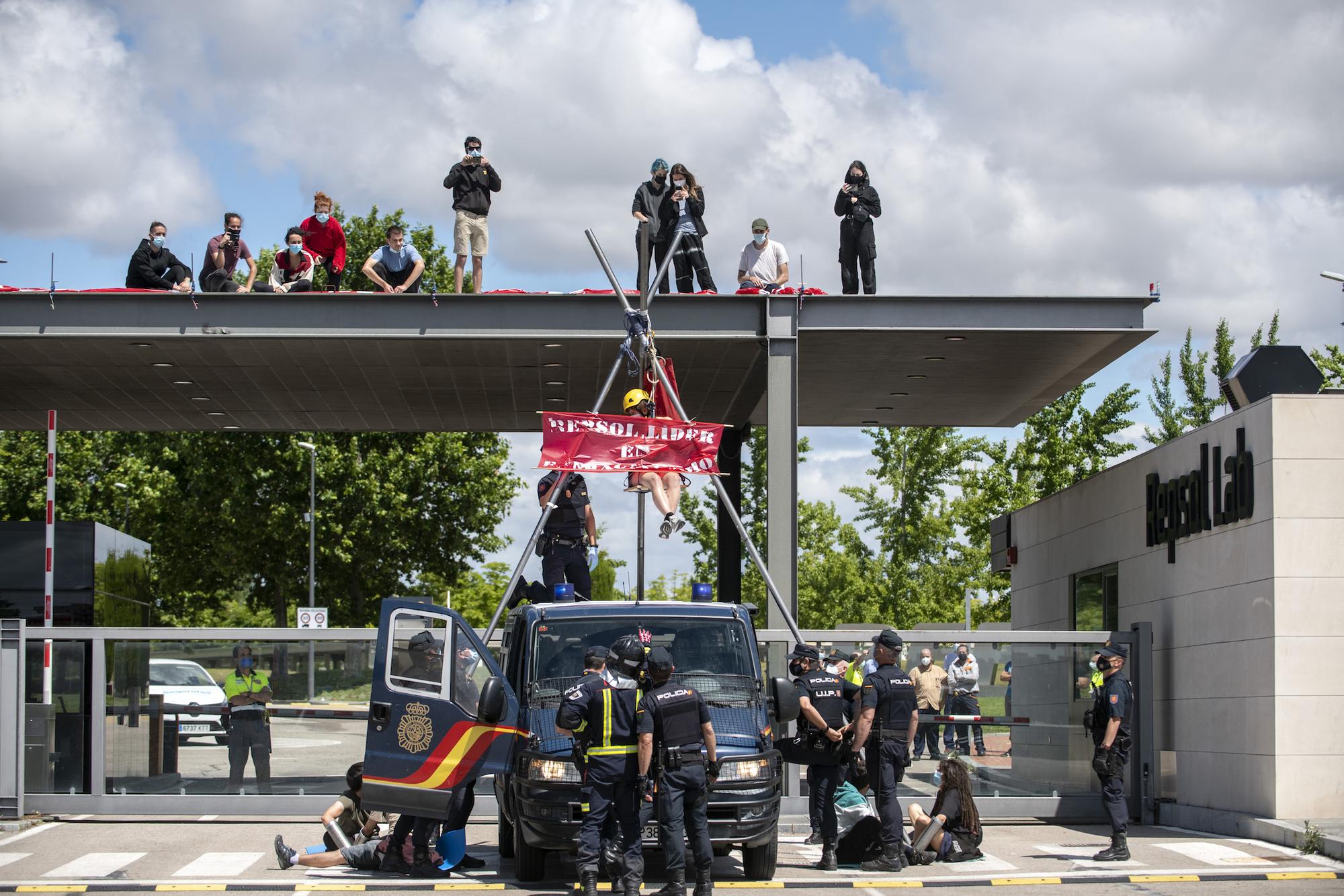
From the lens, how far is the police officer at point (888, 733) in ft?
41.1

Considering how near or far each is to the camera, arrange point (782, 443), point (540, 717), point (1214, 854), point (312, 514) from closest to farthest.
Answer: point (540, 717)
point (1214, 854)
point (782, 443)
point (312, 514)

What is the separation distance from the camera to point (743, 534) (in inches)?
594

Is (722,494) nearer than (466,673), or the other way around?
(466,673)

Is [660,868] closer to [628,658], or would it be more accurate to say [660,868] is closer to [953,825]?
[953,825]

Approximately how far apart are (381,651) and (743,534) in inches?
176

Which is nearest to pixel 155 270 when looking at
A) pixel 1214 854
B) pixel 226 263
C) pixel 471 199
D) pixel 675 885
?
pixel 226 263

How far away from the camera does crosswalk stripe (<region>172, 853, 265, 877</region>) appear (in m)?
12.1

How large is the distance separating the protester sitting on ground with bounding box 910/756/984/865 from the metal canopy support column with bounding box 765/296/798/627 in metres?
3.94

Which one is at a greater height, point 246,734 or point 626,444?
point 626,444

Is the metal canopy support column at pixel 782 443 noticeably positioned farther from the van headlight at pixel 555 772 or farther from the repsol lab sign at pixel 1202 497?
the van headlight at pixel 555 772

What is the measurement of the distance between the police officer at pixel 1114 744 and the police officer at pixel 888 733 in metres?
1.61

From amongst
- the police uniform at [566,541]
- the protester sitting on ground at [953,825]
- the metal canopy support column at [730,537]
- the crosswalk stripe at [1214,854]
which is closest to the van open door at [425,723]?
the police uniform at [566,541]

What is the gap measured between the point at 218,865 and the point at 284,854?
0.83 metres

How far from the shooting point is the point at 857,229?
58.9 ft
